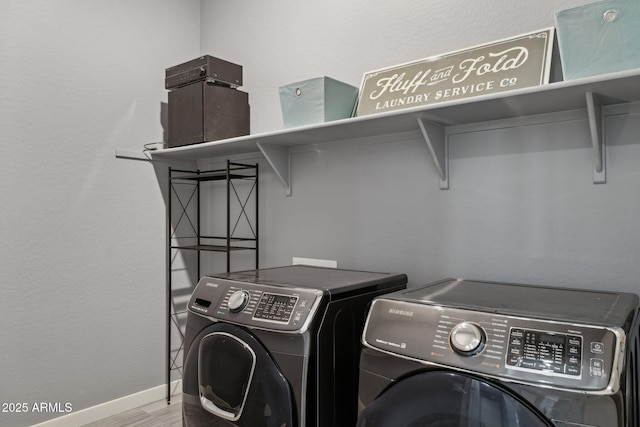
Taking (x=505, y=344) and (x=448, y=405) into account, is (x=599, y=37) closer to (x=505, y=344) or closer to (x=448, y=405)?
(x=505, y=344)

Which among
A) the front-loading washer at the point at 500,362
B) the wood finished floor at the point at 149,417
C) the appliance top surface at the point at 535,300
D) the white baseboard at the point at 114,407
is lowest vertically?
the wood finished floor at the point at 149,417

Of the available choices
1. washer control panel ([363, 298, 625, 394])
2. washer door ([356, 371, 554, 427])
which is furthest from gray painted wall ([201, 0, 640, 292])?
washer door ([356, 371, 554, 427])

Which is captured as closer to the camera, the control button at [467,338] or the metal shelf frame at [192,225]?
the control button at [467,338]

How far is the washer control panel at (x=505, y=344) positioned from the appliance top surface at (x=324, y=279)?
12.8 inches

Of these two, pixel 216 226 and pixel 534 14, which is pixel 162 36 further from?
pixel 534 14

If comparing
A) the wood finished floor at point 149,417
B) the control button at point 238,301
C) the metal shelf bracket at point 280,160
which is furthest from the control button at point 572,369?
the wood finished floor at point 149,417

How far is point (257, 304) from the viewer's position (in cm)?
148

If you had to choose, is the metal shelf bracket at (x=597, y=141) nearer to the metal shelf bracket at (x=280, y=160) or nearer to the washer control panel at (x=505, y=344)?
the washer control panel at (x=505, y=344)

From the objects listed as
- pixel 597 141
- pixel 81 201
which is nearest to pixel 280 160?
pixel 81 201

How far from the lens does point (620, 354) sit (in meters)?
0.88

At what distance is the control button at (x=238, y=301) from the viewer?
4.93 ft

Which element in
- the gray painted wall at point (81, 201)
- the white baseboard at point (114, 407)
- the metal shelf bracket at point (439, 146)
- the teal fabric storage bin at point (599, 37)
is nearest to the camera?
the teal fabric storage bin at point (599, 37)

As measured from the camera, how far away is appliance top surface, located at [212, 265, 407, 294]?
1.51 m

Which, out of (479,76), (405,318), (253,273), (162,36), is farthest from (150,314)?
(479,76)
